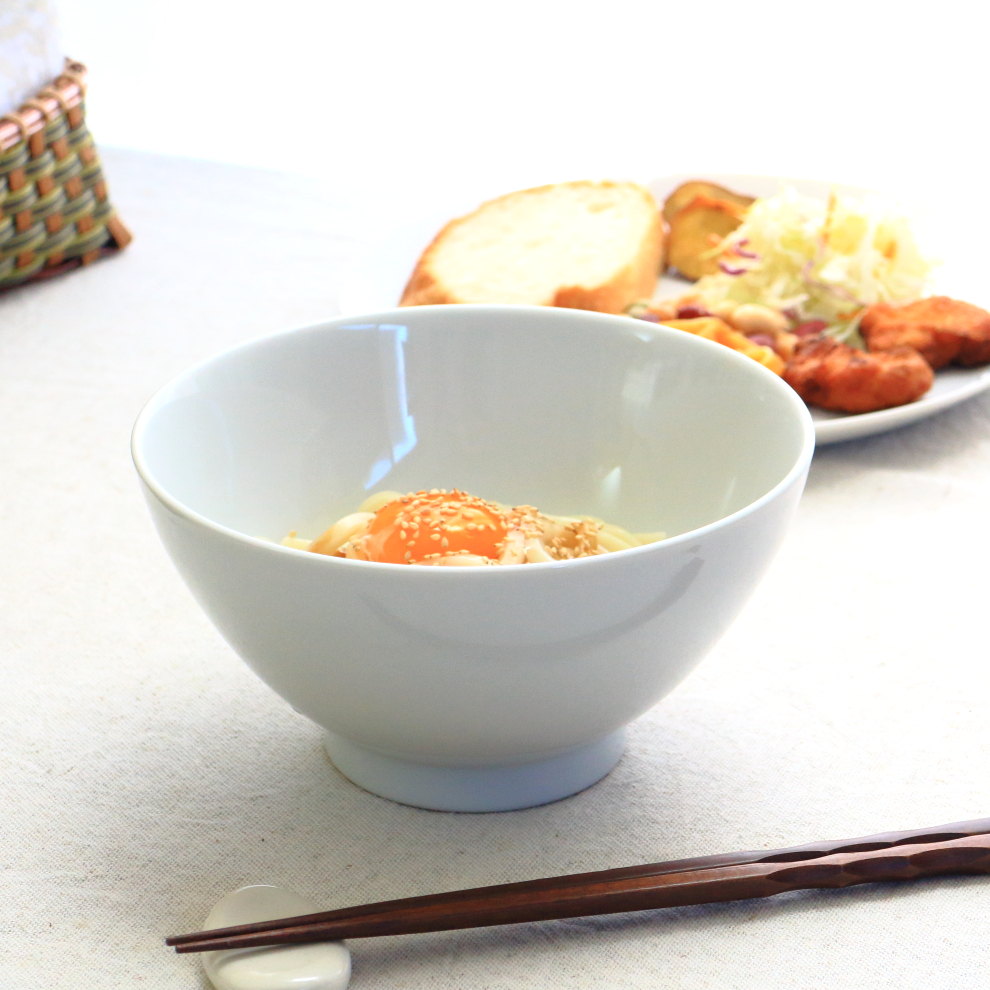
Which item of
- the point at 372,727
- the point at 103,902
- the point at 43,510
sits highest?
the point at 372,727

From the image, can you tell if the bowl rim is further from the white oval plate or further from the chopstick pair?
the white oval plate

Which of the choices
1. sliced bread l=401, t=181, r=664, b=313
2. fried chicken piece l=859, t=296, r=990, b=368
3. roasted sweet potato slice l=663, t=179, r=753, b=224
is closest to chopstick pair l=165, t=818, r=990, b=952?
fried chicken piece l=859, t=296, r=990, b=368

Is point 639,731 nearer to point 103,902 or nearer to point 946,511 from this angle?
point 103,902

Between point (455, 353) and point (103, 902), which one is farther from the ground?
point (455, 353)

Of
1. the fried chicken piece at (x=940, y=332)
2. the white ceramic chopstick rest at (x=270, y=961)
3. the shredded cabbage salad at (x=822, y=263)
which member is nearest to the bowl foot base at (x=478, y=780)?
the white ceramic chopstick rest at (x=270, y=961)

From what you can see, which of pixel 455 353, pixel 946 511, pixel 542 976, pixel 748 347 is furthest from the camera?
pixel 748 347

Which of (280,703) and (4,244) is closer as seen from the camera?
(280,703)

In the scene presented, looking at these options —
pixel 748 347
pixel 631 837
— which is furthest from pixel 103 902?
pixel 748 347

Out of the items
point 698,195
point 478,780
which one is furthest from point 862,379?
point 478,780
